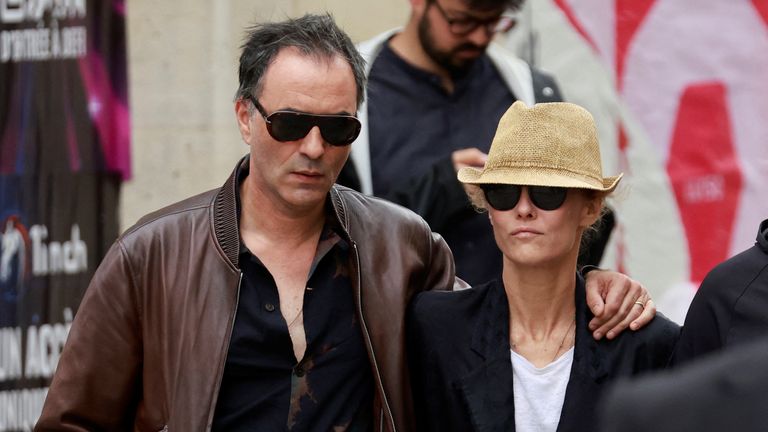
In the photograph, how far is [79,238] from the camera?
5676mm

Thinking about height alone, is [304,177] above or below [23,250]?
above

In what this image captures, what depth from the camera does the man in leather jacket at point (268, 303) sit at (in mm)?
2795

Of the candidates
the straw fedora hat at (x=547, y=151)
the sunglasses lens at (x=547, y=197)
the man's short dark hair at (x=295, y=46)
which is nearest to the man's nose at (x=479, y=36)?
the man's short dark hair at (x=295, y=46)

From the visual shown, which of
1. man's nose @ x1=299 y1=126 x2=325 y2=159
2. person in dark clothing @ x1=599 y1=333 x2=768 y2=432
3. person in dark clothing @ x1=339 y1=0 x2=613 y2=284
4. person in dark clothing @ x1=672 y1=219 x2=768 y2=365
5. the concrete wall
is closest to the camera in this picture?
person in dark clothing @ x1=599 y1=333 x2=768 y2=432

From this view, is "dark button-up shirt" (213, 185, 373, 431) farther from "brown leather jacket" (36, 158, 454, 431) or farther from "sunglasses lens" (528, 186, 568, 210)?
"sunglasses lens" (528, 186, 568, 210)

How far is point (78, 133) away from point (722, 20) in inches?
118

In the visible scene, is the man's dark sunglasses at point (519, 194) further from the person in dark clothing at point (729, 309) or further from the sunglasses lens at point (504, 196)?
the person in dark clothing at point (729, 309)

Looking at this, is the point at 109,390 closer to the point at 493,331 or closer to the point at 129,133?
the point at 493,331

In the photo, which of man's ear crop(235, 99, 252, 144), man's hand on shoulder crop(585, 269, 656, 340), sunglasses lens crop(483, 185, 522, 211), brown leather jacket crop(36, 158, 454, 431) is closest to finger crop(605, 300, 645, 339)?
man's hand on shoulder crop(585, 269, 656, 340)

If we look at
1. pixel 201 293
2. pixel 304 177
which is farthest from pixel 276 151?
pixel 201 293

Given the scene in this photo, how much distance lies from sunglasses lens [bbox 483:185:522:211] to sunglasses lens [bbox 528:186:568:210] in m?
0.05

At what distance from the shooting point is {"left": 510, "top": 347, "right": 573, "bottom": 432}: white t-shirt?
2.70 meters

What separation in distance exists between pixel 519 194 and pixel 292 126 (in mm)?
570

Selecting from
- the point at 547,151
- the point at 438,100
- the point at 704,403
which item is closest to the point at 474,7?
the point at 438,100
